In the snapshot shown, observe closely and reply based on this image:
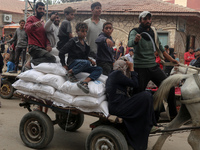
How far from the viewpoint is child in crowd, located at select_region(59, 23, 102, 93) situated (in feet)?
14.8

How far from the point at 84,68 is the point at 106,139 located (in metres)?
1.28

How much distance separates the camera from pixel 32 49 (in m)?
5.41

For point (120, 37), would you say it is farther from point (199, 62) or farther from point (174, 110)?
point (174, 110)

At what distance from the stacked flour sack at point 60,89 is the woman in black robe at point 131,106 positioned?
19cm

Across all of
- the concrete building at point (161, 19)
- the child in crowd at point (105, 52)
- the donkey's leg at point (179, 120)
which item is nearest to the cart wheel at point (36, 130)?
the child in crowd at point (105, 52)

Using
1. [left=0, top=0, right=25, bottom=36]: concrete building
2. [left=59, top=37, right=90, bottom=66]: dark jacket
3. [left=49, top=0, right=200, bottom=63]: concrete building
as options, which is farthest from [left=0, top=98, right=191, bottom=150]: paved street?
[left=0, top=0, right=25, bottom=36]: concrete building

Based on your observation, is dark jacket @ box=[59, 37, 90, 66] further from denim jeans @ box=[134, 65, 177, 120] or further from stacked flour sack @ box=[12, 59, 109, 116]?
denim jeans @ box=[134, 65, 177, 120]

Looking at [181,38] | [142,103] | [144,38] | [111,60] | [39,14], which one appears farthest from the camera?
[181,38]

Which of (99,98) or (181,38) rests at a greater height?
(181,38)

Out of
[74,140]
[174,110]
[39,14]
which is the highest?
[39,14]

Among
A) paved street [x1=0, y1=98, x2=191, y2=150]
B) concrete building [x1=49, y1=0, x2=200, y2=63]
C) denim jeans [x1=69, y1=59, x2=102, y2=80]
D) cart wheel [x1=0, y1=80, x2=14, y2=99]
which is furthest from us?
concrete building [x1=49, y1=0, x2=200, y2=63]

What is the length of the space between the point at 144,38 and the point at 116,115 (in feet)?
4.65

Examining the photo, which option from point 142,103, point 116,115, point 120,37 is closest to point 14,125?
point 116,115

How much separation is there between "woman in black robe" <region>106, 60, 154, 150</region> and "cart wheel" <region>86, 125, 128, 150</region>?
0.18 meters
